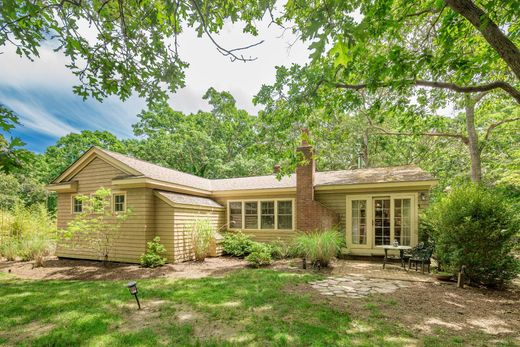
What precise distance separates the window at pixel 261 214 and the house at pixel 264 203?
45mm

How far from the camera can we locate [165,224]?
31.4 feet

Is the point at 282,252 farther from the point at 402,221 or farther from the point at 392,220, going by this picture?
the point at 402,221

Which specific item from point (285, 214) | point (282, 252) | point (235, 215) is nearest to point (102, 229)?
point (235, 215)

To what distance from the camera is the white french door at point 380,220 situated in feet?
32.4

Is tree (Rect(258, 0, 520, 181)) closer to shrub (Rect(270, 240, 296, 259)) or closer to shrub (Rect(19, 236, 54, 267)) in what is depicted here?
shrub (Rect(270, 240, 296, 259))

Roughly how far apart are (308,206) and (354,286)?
15.3 feet

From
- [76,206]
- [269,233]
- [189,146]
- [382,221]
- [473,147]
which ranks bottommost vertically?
[269,233]

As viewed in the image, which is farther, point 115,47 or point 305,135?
point 305,135

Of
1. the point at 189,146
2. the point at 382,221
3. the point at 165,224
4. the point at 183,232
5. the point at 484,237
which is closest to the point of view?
the point at 484,237

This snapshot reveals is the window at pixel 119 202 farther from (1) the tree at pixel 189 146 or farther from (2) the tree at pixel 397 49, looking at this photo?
(1) the tree at pixel 189 146

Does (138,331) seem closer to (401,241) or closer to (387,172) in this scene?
(401,241)

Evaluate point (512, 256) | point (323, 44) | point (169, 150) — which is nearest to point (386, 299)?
point (512, 256)

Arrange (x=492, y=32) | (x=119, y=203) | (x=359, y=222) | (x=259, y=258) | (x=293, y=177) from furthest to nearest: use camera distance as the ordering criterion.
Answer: (x=293, y=177) → (x=359, y=222) → (x=119, y=203) → (x=259, y=258) → (x=492, y=32)

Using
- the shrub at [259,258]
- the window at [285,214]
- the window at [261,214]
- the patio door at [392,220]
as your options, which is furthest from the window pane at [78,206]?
the patio door at [392,220]
